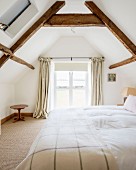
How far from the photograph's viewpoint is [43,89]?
5.80 meters

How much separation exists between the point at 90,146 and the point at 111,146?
0.67ft

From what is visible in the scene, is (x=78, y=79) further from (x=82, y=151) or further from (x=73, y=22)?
(x=82, y=151)

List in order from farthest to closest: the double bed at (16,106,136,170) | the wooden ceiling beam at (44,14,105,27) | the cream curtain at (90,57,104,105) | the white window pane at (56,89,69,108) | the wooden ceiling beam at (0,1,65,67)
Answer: the white window pane at (56,89,69,108), the cream curtain at (90,57,104,105), the wooden ceiling beam at (44,14,105,27), the wooden ceiling beam at (0,1,65,67), the double bed at (16,106,136,170)

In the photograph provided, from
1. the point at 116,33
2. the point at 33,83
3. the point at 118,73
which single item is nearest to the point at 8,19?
the point at 116,33

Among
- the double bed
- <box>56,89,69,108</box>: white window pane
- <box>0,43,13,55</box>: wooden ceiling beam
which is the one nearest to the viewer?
the double bed

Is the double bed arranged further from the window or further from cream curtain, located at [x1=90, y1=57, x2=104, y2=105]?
the window

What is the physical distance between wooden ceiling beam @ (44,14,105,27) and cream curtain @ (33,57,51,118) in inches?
85.8

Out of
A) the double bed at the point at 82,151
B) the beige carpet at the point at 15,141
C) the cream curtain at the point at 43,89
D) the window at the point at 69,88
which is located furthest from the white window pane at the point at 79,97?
the double bed at the point at 82,151

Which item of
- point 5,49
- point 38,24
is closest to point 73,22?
point 38,24

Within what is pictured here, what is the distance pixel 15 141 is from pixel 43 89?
2.54 m

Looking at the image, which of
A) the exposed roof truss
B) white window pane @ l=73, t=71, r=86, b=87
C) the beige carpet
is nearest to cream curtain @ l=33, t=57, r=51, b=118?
the beige carpet

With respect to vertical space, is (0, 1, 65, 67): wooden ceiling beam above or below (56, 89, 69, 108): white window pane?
above

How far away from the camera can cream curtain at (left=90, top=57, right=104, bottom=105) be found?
577cm

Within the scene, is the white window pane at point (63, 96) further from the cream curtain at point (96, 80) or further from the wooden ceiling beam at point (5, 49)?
the wooden ceiling beam at point (5, 49)
